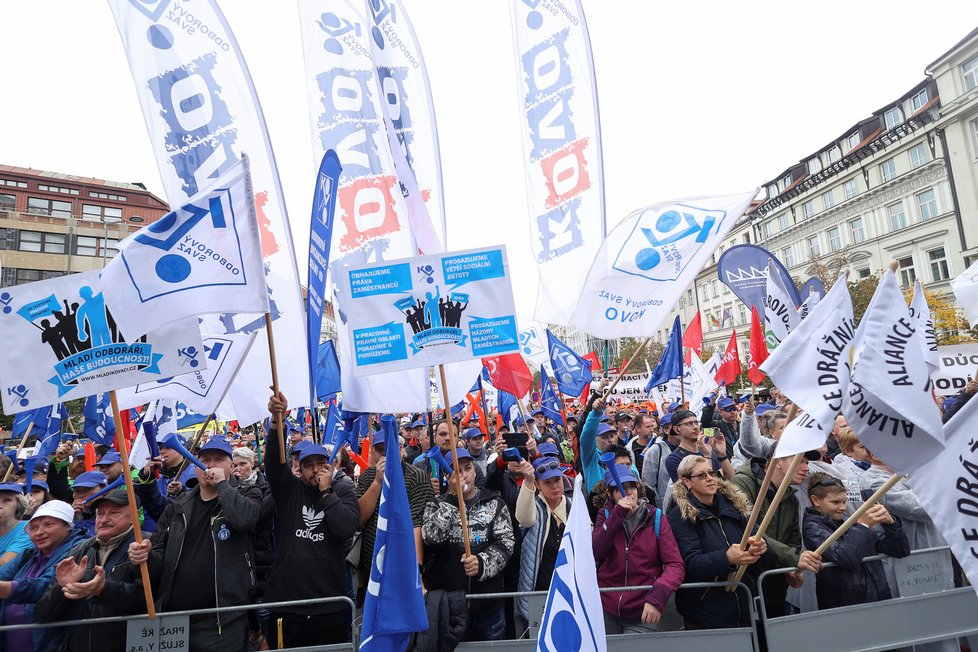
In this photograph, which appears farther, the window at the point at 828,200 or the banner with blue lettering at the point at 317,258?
the window at the point at 828,200

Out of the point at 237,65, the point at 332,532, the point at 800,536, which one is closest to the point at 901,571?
the point at 800,536

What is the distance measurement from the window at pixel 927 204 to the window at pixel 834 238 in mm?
7781

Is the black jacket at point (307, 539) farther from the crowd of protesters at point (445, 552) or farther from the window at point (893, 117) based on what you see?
the window at point (893, 117)

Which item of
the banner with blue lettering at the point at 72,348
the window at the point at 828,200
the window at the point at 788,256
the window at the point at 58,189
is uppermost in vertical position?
the window at the point at 58,189

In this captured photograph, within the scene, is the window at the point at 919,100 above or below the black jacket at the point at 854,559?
above

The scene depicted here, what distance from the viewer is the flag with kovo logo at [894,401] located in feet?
8.64

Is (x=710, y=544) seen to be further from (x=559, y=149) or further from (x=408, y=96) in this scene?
(x=408, y=96)

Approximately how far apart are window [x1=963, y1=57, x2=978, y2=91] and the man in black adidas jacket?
47.5 meters

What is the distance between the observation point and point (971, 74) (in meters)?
36.5

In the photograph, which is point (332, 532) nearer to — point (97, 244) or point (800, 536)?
point (800, 536)

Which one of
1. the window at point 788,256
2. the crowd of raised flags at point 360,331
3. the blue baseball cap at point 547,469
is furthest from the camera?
the window at point 788,256

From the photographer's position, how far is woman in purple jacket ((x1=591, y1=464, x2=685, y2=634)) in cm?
391

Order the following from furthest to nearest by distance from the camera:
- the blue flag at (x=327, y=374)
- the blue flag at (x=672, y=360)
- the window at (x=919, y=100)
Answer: the window at (x=919, y=100), the blue flag at (x=672, y=360), the blue flag at (x=327, y=374)

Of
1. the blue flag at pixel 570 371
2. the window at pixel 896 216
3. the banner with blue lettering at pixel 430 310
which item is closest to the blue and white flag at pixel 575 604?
the banner with blue lettering at pixel 430 310
